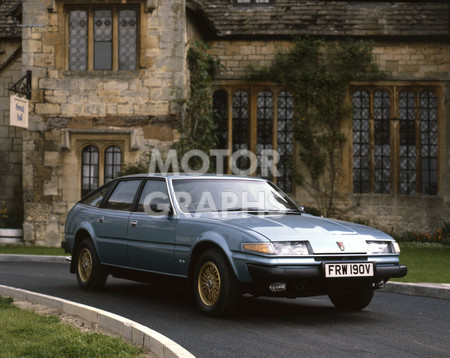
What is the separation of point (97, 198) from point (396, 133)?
12.2 metres

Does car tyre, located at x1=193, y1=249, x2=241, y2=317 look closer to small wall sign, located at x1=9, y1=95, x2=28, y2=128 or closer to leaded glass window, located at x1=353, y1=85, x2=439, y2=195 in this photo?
small wall sign, located at x1=9, y1=95, x2=28, y2=128

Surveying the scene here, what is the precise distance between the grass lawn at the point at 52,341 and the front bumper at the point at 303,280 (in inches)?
60.8

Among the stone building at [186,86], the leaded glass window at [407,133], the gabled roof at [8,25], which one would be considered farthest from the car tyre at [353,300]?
the gabled roof at [8,25]

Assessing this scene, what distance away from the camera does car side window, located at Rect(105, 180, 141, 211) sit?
27.5 feet

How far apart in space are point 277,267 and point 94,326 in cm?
176

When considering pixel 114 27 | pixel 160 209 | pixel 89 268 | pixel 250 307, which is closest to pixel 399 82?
pixel 114 27

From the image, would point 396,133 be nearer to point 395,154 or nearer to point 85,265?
point 395,154

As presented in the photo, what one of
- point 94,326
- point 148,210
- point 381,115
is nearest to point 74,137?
point 381,115

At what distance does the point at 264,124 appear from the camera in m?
19.5

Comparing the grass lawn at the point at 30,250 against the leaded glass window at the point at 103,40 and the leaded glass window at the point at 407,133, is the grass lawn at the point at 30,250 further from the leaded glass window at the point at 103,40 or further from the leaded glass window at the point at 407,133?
the leaded glass window at the point at 407,133

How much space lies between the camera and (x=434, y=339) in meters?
5.94

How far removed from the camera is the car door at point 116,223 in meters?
8.13

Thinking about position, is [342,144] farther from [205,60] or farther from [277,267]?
[277,267]

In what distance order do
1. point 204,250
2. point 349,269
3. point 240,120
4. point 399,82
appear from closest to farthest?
point 349,269 → point 204,250 → point 399,82 → point 240,120
